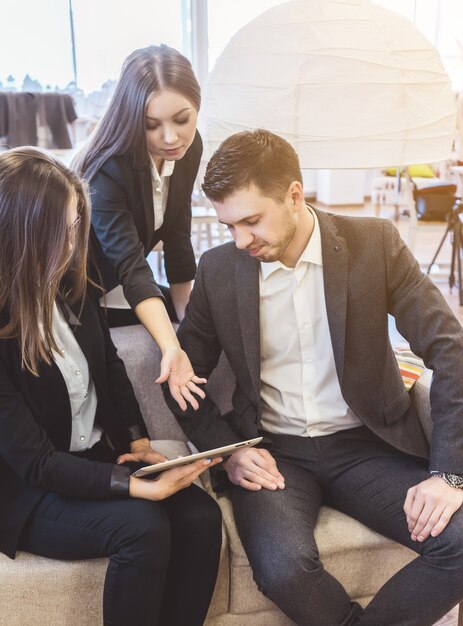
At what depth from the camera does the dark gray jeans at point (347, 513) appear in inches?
53.8

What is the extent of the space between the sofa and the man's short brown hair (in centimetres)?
66

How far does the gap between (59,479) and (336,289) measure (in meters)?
0.75

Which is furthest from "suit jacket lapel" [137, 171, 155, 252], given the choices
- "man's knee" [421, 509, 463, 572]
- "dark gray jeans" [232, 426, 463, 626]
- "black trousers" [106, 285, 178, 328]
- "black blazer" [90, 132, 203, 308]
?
"man's knee" [421, 509, 463, 572]

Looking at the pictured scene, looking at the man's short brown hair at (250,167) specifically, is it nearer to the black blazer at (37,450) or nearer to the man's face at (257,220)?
the man's face at (257,220)

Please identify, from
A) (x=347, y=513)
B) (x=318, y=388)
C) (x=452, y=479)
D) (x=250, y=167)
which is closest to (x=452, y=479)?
(x=452, y=479)

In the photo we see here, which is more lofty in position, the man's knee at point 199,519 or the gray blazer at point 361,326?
the gray blazer at point 361,326

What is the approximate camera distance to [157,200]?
201 centimetres

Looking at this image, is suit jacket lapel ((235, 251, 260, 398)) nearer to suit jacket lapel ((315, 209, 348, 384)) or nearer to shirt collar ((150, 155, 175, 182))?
suit jacket lapel ((315, 209, 348, 384))

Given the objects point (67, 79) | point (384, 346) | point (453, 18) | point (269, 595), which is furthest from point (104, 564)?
point (453, 18)

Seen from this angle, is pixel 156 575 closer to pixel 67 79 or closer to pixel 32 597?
pixel 32 597

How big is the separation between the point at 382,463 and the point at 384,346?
0.28m

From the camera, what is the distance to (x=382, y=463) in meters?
1.60

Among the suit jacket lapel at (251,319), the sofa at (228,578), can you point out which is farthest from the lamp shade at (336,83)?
the sofa at (228,578)

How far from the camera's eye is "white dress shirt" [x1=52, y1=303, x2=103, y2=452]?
1.56 meters
